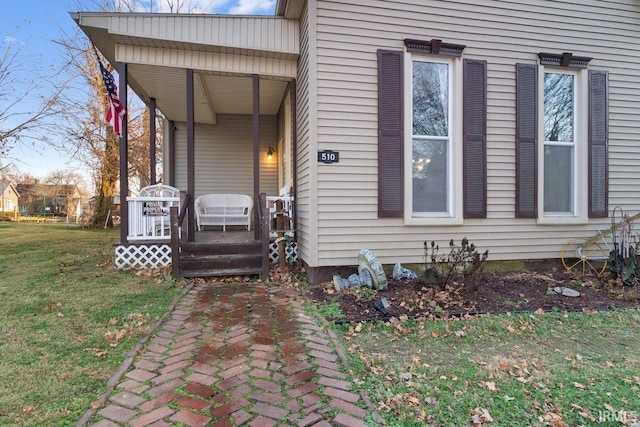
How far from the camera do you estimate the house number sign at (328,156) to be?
466 centimetres

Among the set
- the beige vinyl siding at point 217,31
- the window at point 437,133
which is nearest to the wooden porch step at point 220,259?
the window at point 437,133

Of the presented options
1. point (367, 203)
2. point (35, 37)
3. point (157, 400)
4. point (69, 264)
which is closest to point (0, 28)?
point (35, 37)

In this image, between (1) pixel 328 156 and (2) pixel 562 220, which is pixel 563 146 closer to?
(2) pixel 562 220

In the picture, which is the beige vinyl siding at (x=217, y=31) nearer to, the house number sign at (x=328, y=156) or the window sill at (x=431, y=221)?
the house number sign at (x=328, y=156)

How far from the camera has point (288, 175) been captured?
7.13 metres

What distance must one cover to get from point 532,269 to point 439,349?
128 inches

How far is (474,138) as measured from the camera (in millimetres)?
5039

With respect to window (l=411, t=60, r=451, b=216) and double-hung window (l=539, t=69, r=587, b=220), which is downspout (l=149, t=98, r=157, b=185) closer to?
window (l=411, t=60, r=451, b=216)

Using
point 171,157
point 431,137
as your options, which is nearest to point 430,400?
point 431,137

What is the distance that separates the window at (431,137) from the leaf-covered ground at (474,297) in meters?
1.13

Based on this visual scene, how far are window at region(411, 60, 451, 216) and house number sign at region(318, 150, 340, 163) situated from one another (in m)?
1.09

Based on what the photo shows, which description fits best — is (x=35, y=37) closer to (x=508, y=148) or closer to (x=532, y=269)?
(x=508, y=148)

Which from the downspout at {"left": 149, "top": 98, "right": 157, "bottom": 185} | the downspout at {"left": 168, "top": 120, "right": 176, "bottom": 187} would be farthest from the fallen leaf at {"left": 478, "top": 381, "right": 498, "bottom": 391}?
the downspout at {"left": 168, "top": 120, "right": 176, "bottom": 187}

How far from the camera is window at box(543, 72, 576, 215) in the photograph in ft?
17.7
